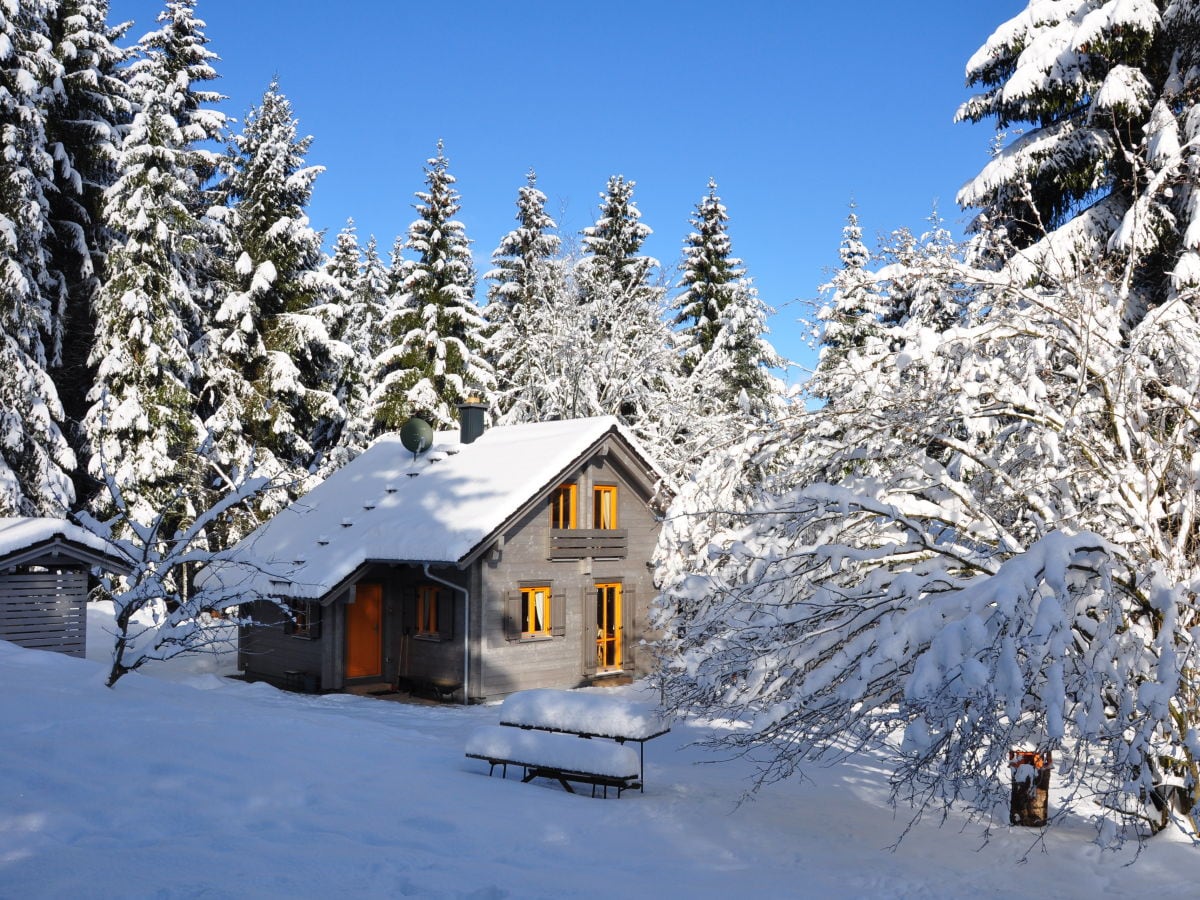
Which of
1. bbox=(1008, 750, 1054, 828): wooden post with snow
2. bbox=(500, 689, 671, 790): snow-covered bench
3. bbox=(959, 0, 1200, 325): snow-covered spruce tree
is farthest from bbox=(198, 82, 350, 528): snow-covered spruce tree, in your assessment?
bbox=(1008, 750, 1054, 828): wooden post with snow

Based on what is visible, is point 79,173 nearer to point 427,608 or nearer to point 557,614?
point 427,608

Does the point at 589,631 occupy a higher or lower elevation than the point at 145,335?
lower

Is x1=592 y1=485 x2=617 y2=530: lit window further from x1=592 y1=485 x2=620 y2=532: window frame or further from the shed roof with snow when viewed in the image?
the shed roof with snow

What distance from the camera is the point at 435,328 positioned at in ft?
118

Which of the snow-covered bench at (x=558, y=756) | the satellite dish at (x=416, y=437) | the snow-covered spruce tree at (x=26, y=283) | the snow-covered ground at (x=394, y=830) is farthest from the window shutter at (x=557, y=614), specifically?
the snow-covered spruce tree at (x=26, y=283)

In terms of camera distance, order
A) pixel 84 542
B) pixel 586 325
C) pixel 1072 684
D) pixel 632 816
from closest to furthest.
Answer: pixel 1072 684 < pixel 632 816 < pixel 84 542 < pixel 586 325

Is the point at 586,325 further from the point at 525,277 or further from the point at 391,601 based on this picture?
the point at 391,601

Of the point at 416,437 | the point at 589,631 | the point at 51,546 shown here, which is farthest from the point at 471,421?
the point at 51,546

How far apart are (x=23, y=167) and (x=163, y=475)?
31.5 feet

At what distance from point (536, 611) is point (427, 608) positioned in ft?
7.74

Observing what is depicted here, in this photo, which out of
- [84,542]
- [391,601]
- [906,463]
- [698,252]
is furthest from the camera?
[698,252]

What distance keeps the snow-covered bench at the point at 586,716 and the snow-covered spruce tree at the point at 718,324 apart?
17948mm

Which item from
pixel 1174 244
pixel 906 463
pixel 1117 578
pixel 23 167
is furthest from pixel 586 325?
pixel 1117 578

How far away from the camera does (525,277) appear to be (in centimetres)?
3909
